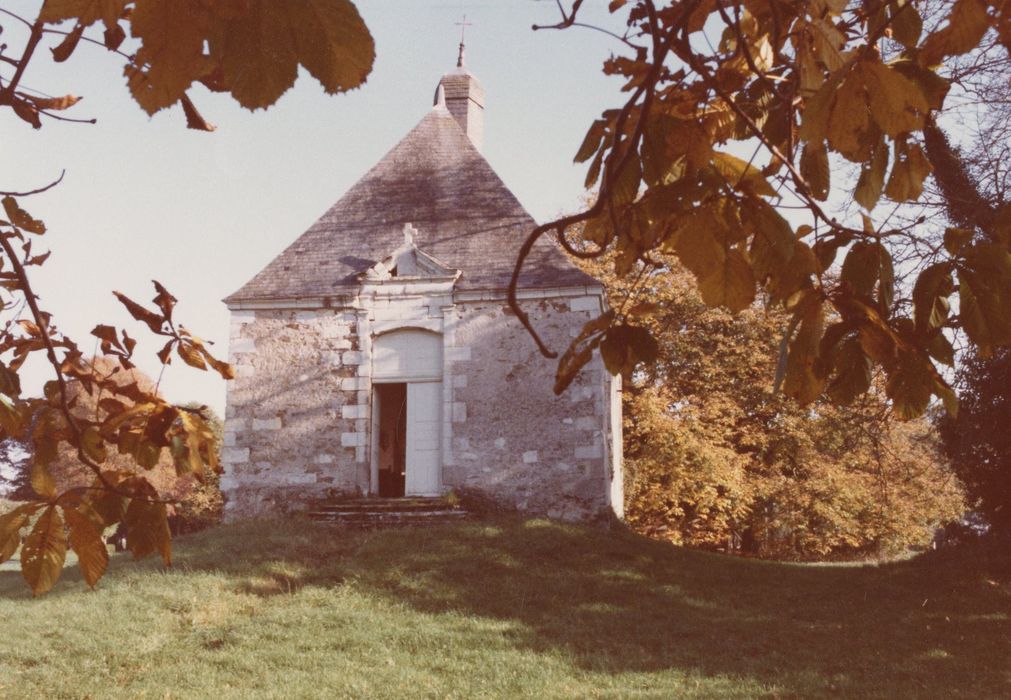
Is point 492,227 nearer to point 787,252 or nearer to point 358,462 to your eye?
point 358,462

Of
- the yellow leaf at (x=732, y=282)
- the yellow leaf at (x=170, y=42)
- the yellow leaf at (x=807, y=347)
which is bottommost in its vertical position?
the yellow leaf at (x=807, y=347)

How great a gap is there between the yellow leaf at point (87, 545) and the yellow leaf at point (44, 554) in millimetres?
40

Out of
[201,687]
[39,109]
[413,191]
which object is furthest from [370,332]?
[39,109]

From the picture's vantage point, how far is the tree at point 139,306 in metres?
1.03

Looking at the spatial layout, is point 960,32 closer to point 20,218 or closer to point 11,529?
point 11,529

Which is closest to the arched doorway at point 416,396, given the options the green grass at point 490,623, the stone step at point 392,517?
the stone step at point 392,517

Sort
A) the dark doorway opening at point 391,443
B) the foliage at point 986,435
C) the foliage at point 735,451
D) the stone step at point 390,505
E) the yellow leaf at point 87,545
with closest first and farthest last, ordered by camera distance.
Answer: the yellow leaf at point 87,545 < the foliage at point 986,435 < the stone step at point 390,505 < the dark doorway opening at point 391,443 < the foliage at point 735,451

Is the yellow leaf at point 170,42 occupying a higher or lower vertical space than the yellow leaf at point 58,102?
lower

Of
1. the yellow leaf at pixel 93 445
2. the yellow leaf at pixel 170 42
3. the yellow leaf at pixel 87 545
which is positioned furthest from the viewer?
the yellow leaf at pixel 93 445

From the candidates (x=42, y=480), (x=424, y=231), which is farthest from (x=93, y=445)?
(x=424, y=231)

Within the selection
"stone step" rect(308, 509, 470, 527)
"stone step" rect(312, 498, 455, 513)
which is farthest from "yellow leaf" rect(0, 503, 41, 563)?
"stone step" rect(312, 498, 455, 513)

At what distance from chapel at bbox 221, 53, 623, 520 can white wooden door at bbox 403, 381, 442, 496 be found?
0.02 m

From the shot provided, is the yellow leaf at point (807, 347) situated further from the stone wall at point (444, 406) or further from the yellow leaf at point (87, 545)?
the stone wall at point (444, 406)

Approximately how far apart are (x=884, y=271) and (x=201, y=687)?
20.7ft
